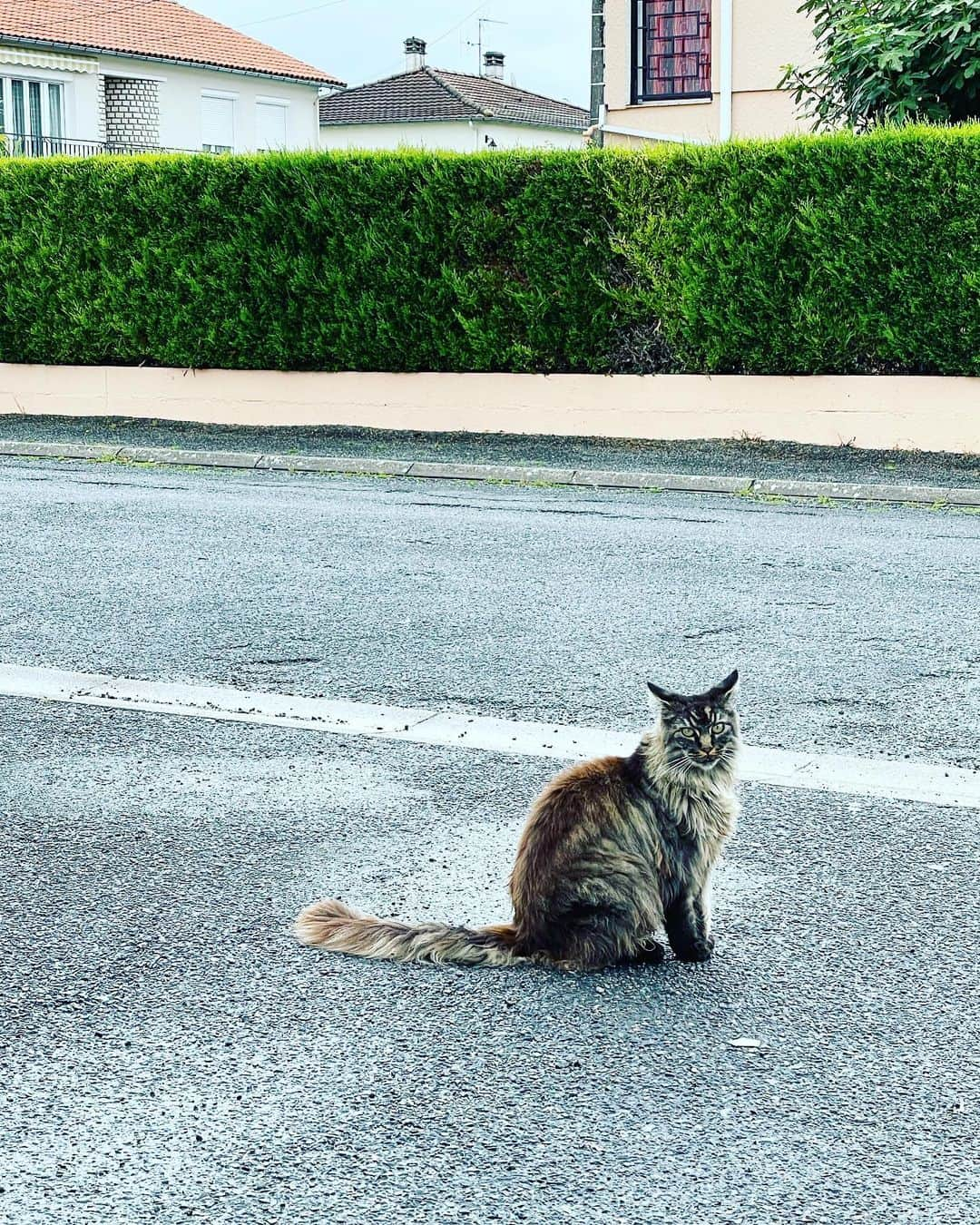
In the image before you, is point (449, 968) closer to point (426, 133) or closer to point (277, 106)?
point (277, 106)

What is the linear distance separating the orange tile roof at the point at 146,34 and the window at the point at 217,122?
3.37ft

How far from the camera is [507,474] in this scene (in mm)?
13734

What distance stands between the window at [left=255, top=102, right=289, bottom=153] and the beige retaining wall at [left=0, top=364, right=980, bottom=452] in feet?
80.6

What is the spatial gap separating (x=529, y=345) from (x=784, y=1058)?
12930 mm

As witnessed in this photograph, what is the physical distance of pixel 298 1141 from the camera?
3.12 metres

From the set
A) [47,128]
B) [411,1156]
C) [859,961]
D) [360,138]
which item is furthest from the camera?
[360,138]

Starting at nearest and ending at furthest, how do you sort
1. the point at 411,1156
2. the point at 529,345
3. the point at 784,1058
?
the point at 411,1156
the point at 784,1058
the point at 529,345

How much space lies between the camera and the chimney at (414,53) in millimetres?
61844

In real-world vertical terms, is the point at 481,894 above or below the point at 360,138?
below

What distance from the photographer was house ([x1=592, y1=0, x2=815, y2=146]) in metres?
22.1

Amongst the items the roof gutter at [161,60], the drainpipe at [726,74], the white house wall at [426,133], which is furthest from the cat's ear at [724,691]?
the white house wall at [426,133]

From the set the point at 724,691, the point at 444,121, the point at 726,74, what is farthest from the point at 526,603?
the point at 444,121

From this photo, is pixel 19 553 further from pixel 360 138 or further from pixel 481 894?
pixel 360 138

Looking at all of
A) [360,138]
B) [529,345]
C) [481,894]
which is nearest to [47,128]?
[360,138]
